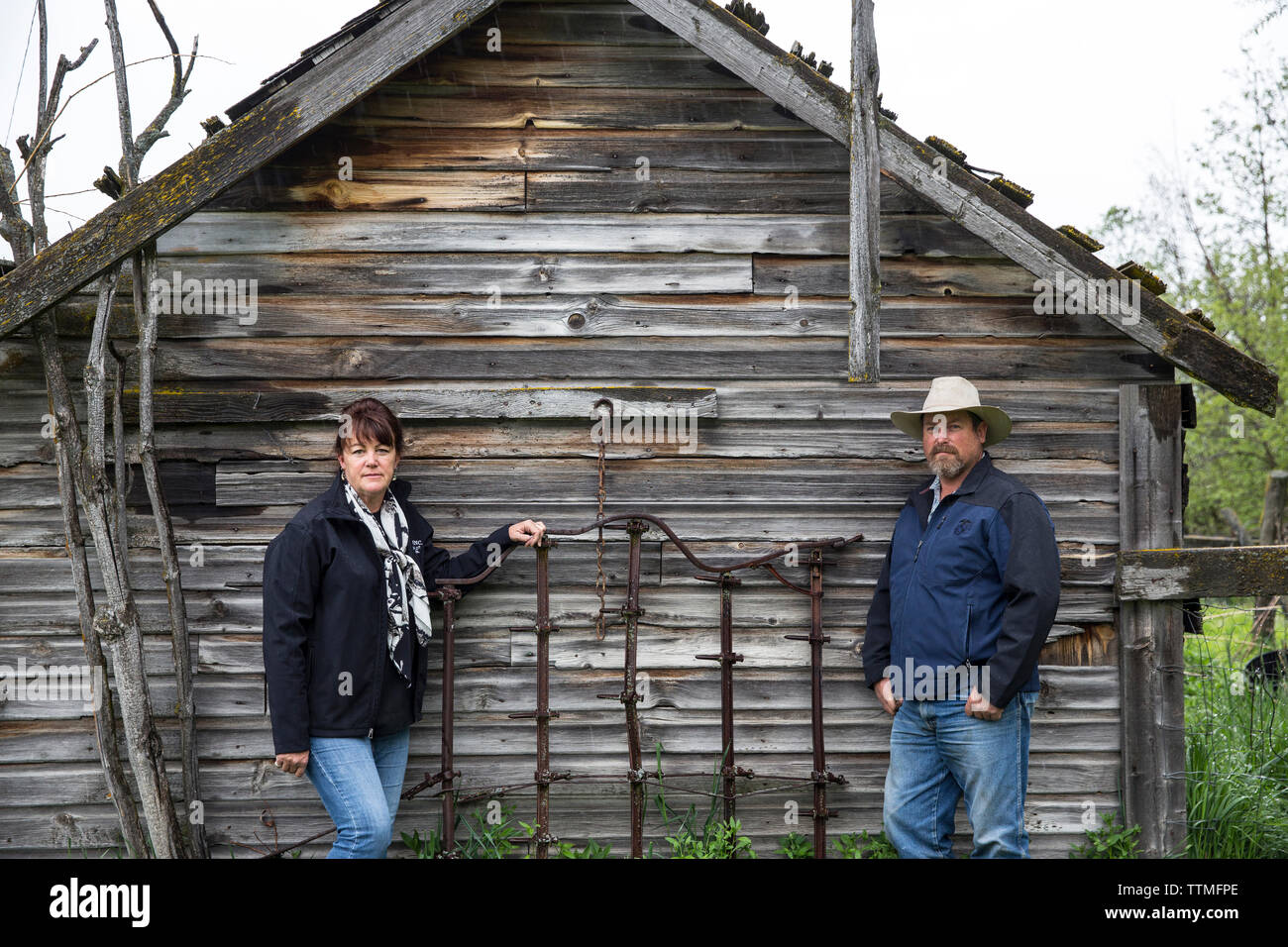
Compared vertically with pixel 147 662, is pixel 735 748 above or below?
Answer: below

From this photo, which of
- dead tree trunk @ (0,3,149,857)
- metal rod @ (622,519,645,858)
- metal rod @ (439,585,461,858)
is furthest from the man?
dead tree trunk @ (0,3,149,857)

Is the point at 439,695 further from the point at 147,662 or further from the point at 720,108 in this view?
the point at 720,108

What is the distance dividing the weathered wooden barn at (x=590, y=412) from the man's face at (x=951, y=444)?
0.41 meters

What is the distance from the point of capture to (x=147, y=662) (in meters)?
4.36

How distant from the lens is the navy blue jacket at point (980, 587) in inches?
144

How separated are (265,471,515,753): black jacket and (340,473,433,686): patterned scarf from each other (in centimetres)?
4

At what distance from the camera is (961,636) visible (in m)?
3.79

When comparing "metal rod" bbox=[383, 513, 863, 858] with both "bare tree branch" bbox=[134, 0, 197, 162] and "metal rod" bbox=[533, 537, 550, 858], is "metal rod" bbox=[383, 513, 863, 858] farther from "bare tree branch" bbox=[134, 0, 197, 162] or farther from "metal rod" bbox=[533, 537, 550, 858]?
"bare tree branch" bbox=[134, 0, 197, 162]

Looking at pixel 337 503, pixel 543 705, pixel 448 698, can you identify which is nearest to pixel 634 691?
pixel 543 705

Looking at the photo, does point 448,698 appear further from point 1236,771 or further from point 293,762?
point 1236,771

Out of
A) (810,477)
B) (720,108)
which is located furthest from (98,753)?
(720,108)

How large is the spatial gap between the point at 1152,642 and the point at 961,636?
1289 mm

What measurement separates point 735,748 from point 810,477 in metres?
1.39
